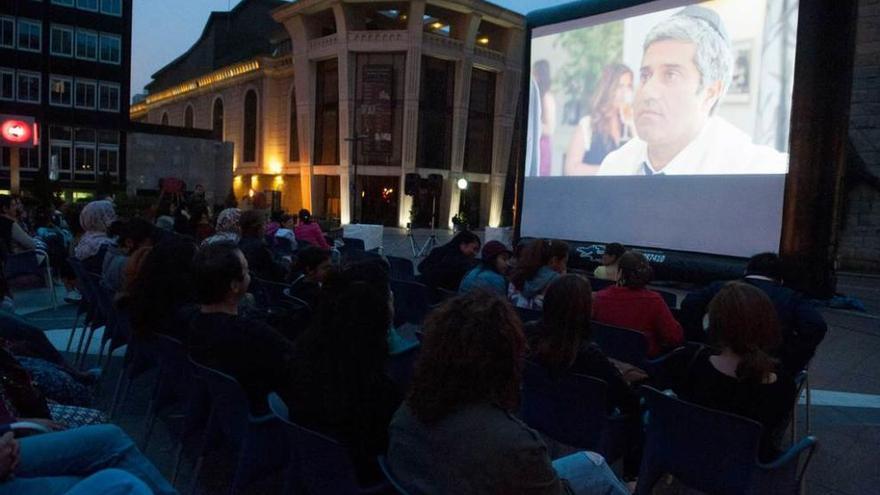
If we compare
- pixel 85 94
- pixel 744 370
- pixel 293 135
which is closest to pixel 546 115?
pixel 744 370

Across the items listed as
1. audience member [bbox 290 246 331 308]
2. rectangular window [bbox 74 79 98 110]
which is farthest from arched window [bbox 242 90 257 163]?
audience member [bbox 290 246 331 308]

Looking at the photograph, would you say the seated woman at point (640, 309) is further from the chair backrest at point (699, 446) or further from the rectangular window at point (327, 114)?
the rectangular window at point (327, 114)

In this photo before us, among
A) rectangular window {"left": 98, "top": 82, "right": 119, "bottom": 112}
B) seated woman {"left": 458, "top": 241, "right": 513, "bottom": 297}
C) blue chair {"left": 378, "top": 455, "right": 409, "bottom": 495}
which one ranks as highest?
rectangular window {"left": 98, "top": 82, "right": 119, "bottom": 112}

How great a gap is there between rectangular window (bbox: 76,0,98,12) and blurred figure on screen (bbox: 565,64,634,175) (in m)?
34.1

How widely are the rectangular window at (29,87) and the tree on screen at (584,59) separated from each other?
108 feet

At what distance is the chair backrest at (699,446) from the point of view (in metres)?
2.39

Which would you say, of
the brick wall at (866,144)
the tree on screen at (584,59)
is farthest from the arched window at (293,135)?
the brick wall at (866,144)

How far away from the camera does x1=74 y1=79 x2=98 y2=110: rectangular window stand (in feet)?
118

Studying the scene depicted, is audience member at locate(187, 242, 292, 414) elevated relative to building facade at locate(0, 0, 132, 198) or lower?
lower

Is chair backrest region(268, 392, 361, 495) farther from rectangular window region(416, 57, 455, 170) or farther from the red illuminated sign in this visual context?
rectangular window region(416, 57, 455, 170)

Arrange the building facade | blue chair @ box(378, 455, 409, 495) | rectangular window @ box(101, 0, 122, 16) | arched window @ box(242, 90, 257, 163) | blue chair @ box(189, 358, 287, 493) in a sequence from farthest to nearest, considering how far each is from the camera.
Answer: arched window @ box(242, 90, 257, 163) → rectangular window @ box(101, 0, 122, 16) → the building facade → blue chair @ box(189, 358, 287, 493) → blue chair @ box(378, 455, 409, 495)

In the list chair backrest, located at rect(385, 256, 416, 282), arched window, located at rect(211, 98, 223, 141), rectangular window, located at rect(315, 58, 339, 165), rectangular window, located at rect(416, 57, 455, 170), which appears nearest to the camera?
chair backrest, located at rect(385, 256, 416, 282)

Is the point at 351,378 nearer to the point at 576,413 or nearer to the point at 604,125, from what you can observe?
the point at 576,413

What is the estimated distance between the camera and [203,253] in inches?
126
